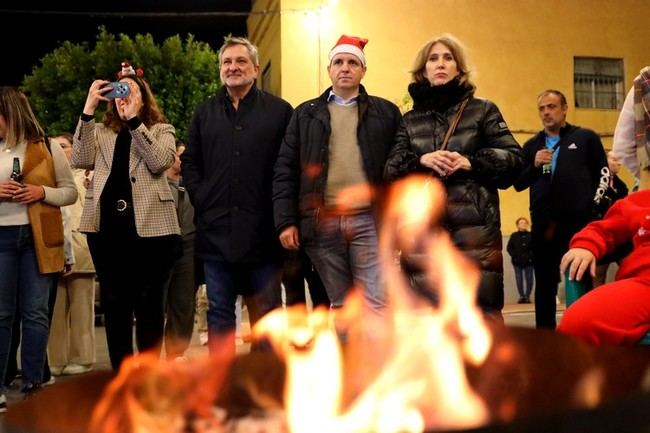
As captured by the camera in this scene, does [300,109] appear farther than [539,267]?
No

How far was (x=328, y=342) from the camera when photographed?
2137 millimetres

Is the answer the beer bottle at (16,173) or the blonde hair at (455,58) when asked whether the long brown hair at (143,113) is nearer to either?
the beer bottle at (16,173)

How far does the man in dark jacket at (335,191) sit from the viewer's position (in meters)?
4.42

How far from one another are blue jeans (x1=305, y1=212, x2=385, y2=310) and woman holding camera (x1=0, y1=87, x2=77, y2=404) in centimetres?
167

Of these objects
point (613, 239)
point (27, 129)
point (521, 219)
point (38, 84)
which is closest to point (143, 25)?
point (38, 84)

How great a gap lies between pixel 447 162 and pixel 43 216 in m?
2.58

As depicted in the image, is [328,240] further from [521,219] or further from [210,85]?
[210,85]

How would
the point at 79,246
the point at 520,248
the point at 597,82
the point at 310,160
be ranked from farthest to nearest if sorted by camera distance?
the point at 597,82 → the point at 520,248 → the point at 79,246 → the point at 310,160

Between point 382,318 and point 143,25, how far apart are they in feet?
72.0

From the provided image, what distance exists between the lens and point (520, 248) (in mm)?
15125

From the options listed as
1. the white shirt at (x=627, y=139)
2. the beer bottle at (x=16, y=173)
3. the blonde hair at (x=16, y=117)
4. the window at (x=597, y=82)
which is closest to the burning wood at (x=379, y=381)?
the white shirt at (x=627, y=139)

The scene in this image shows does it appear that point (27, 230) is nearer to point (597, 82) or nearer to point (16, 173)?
point (16, 173)

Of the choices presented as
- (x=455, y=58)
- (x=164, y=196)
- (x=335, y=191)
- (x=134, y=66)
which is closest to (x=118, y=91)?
(x=164, y=196)

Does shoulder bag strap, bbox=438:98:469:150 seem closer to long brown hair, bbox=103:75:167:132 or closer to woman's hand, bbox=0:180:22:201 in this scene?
long brown hair, bbox=103:75:167:132
